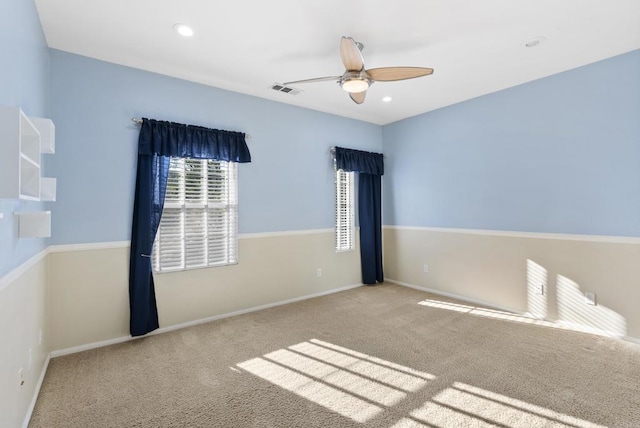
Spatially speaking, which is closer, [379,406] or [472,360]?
[379,406]

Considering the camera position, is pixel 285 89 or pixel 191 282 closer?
pixel 191 282

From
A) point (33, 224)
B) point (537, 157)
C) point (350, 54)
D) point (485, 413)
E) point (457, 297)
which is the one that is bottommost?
point (485, 413)

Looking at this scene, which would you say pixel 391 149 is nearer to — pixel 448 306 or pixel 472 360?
pixel 448 306

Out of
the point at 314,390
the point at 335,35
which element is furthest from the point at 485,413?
the point at 335,35

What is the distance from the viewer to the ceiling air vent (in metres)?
3.85

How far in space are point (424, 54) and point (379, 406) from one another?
122 inches

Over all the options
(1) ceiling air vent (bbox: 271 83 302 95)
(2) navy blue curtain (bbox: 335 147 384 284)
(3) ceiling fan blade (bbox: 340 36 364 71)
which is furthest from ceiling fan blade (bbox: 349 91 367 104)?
(2) navy blue curtain (bbox: 335 147 384 284)

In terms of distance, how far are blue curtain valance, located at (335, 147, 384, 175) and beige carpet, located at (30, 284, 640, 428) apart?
238 centimetres

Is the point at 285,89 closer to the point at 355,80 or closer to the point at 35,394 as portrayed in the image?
the point at 355,80

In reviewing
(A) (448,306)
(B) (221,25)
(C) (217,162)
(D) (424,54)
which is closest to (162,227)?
(C) (217,162)

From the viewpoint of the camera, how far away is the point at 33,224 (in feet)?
6.15

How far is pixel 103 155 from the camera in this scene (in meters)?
3.08

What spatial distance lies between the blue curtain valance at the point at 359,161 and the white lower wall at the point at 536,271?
1127mm

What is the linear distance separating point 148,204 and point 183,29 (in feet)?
5.48
